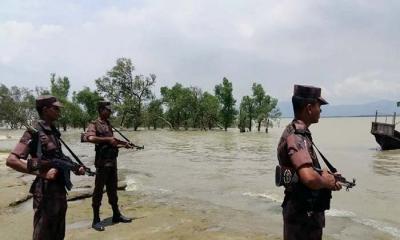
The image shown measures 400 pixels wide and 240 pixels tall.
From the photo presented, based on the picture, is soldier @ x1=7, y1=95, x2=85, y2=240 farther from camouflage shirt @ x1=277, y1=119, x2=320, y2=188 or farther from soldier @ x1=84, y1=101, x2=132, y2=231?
soldier @ x1=84, y1=101, x2=132, y2=231

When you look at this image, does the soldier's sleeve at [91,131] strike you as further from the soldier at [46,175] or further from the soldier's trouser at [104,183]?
the soldier at [46,175]

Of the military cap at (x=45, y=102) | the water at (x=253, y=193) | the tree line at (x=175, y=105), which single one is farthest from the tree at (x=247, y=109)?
the military cap at (x=45, y=102)

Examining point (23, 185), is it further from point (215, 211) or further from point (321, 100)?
point (321, 100)

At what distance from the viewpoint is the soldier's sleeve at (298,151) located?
3.65 meters

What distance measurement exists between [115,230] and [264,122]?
75851 mm

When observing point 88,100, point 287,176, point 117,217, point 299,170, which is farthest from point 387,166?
point 88,100

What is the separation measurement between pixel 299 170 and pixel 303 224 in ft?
1.97

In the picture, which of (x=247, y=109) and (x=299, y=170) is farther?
(x=247, y=109)

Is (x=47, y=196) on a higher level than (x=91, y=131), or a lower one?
lower

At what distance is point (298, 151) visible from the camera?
3723mm

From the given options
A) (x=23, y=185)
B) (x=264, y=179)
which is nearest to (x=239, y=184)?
(x=264, y=179)

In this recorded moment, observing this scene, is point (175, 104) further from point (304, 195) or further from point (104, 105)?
point (304, 195)

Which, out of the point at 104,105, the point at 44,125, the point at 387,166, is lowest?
the point at 387,166

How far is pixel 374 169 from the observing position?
22703 mm
